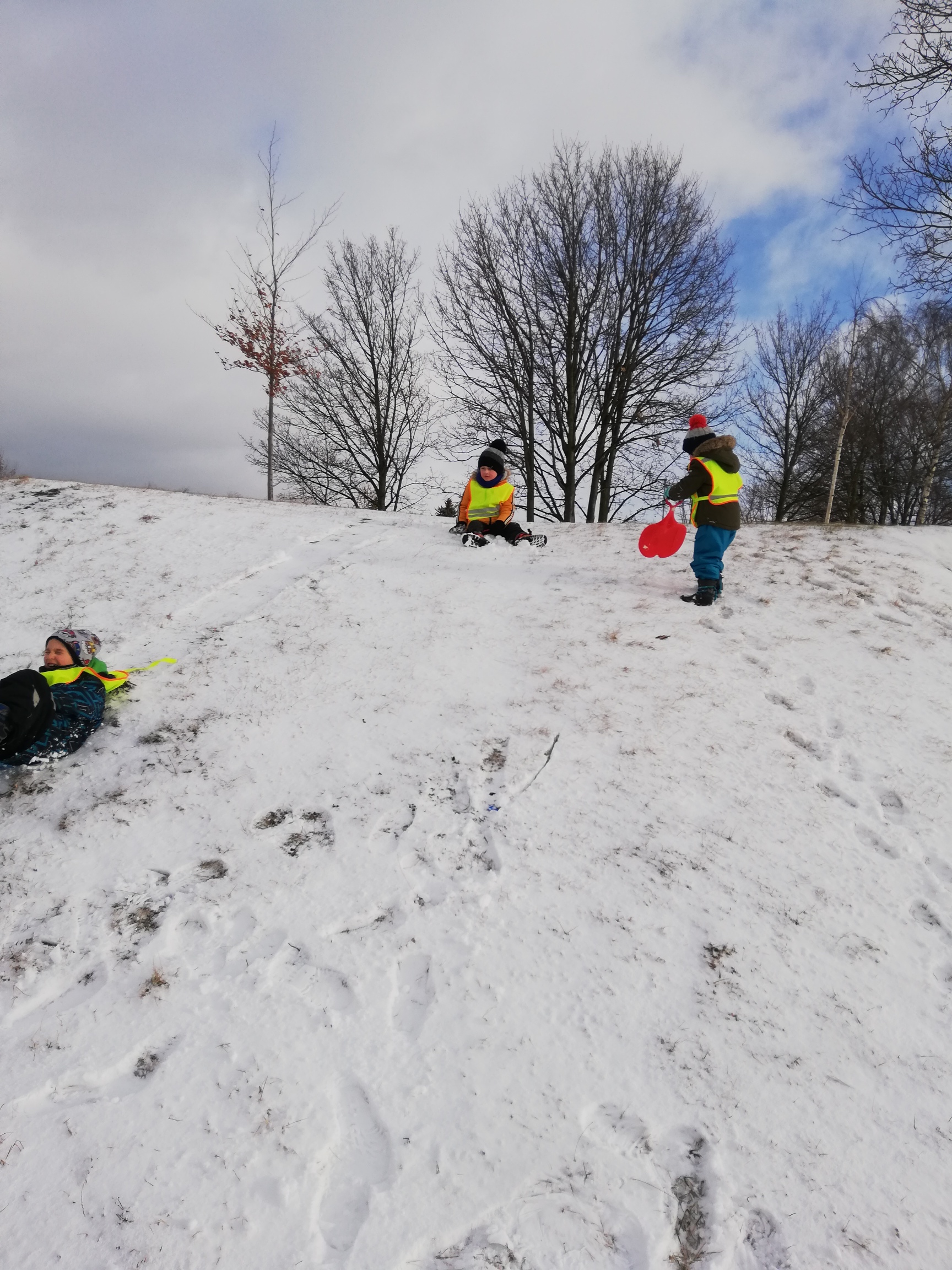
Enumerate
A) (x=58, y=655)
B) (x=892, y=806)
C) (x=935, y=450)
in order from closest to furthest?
(x=892, y=806)
(x=58, y=655)
(x=935, y=450)

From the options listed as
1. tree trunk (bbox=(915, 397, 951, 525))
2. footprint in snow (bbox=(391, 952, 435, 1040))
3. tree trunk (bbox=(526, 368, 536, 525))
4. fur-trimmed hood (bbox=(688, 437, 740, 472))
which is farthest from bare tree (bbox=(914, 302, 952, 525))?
footprint in snow (bbox=(391, 952, 435, 1040))

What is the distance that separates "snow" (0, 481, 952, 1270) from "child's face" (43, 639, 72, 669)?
0.59 m

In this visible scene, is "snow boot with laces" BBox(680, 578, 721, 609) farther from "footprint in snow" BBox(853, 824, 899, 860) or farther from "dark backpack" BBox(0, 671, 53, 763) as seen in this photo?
"dark backpack" BBox(0, 671, 53, 763)

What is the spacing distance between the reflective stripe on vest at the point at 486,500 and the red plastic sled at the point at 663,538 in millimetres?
2194

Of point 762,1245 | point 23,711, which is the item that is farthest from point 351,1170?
point 23,711

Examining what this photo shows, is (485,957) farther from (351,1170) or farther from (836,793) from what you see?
(836,793)

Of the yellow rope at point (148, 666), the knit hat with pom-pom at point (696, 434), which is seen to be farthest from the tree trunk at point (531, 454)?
the yellow rope at point (148, 666)

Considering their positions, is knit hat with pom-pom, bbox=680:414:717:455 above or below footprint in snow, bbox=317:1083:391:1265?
above

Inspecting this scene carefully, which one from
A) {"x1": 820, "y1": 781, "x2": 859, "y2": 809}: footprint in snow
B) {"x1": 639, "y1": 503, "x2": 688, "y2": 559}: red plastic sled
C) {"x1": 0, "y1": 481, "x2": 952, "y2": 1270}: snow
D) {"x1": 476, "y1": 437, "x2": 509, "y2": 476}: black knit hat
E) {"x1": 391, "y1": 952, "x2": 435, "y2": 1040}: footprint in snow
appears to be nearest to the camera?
{"x1": 0, "y1": 481, "x2": 952, "y2": 1270}: snow

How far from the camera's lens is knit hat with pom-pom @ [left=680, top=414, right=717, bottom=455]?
22.4 ft

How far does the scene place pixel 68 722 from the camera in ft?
14.7

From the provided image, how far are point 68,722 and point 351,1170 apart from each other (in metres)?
3.69

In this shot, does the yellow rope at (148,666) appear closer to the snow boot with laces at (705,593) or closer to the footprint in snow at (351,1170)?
the footprint in snow at (351,1170)

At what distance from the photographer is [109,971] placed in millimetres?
2980
